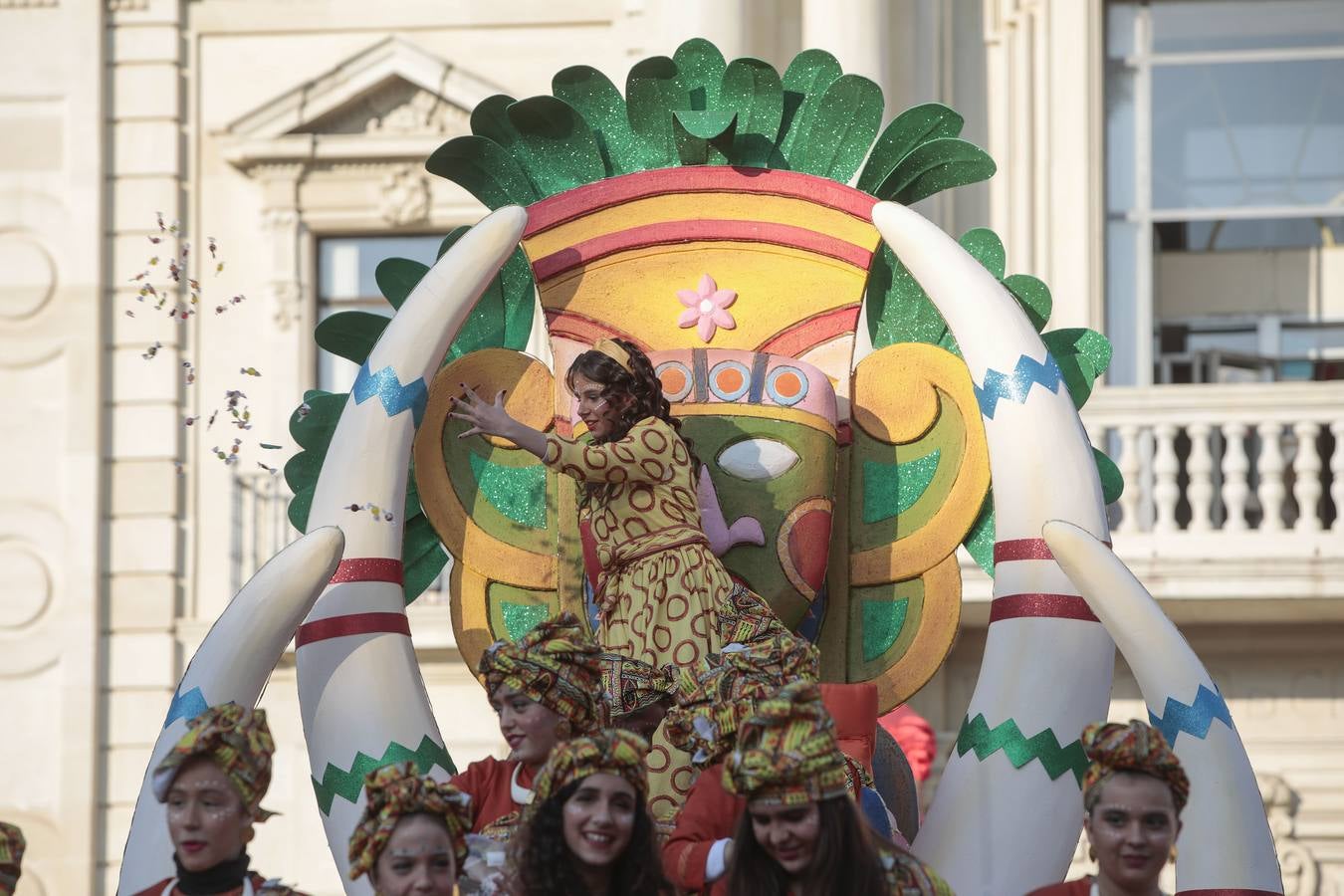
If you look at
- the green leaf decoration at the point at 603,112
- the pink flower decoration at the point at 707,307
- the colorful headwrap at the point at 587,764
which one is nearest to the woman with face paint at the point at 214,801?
the colorful headwrap at the point at 587,764

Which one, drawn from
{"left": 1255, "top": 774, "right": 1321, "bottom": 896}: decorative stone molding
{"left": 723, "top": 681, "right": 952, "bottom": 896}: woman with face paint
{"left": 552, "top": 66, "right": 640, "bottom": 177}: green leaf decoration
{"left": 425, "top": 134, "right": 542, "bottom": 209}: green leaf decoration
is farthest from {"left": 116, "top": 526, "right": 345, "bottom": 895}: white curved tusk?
{"left": 1255, "top": 774, "right": 1321, "bottom": 896}: decorative stone molding

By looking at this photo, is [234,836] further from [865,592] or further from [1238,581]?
[1238,581]

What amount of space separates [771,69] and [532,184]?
2.18ft

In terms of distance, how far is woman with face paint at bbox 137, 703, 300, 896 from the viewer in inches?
154

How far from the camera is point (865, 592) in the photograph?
554 cm

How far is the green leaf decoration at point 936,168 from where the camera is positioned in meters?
5.77

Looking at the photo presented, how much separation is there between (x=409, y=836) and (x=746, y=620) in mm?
1372

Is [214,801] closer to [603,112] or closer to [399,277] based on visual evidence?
[399,277]

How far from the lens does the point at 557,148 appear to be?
586 centimetres

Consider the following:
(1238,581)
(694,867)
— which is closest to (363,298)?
(1238,581)

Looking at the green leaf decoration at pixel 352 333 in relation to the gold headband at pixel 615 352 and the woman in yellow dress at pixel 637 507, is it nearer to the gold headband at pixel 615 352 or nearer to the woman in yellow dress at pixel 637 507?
the woman in yellow dress at pixel 637 507

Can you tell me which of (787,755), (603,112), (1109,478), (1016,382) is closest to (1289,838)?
(1109,478)

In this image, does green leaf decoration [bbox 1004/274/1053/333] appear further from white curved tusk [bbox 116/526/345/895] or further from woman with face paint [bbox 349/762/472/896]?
woman with face paint [bbox 349/762/472/896]

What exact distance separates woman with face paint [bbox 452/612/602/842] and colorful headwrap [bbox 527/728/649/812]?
47 centimetres
